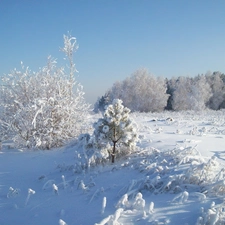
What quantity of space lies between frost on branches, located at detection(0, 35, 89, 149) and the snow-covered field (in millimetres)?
2284

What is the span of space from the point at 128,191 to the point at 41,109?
5.72 meters

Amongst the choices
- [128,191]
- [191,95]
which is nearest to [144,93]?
[191,95]

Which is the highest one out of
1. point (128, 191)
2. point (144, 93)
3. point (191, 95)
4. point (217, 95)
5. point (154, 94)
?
point (144, 93)

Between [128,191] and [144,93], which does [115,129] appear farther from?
[144,93]

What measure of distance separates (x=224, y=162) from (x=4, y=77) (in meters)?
8.34

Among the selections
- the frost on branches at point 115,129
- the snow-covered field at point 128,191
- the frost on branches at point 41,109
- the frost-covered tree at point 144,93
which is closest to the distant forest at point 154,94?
the frost-covered tree at point 144,93

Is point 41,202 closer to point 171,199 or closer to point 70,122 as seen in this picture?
point 171,199

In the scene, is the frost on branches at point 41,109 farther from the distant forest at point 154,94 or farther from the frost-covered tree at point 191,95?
the frost-covered tree at point 191,95

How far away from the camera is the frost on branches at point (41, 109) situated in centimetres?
914

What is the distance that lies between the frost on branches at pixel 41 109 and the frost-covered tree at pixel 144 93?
25.1 meters

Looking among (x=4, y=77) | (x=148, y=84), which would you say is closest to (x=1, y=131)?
(x=4, y=77)

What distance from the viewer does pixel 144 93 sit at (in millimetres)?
35344

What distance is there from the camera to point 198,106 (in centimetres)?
3525

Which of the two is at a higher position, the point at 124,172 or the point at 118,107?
the point at 118,107
